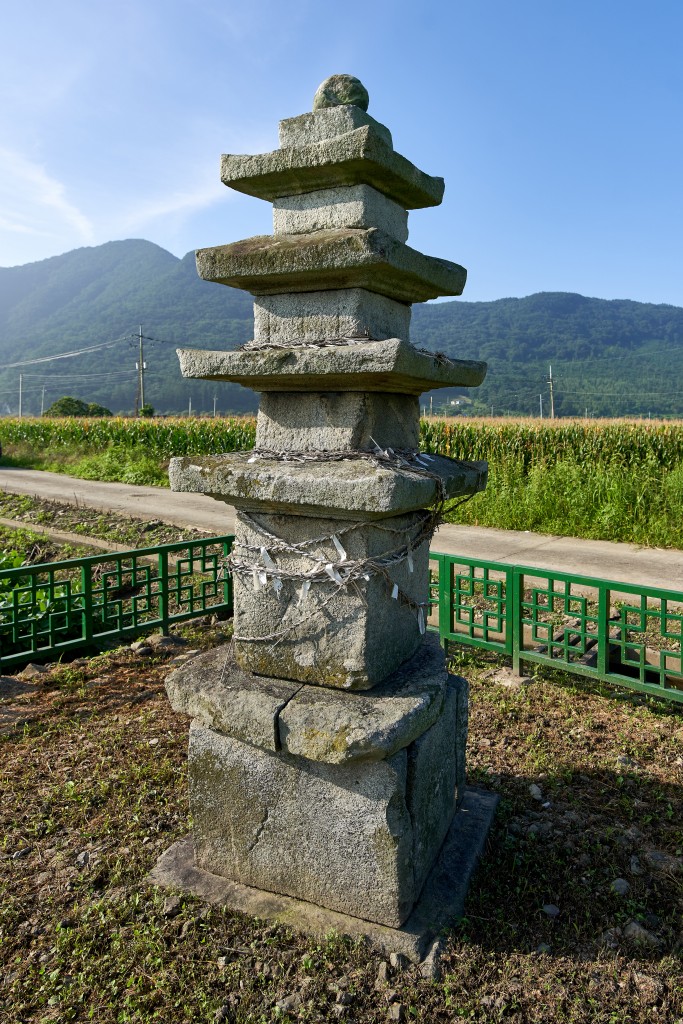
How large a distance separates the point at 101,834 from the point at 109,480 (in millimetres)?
17926

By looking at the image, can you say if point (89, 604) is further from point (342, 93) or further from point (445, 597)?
point (342, 93)

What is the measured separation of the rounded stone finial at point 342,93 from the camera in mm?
2854

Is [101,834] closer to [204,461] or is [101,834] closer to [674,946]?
[204,461]

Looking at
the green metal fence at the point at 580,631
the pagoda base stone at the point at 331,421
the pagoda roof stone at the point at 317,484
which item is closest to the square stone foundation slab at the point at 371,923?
the pagoda roof stone at the point at 317,484

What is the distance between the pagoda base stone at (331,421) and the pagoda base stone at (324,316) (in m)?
0.25

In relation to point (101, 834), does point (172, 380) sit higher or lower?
higher

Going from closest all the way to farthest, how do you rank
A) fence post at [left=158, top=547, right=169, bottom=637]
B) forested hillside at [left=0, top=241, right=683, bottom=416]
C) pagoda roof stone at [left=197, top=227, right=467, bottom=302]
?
pagoda roof stone at [left=197, top=227, right=467, bottom=302] < fence post at [left=158, top=547, right=169, bottom=637] < forested hillside at [left=0, top=241, right=683, bottom=416]

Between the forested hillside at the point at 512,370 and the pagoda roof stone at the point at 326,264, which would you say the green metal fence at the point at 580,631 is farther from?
the forested hillside at the point at 512,370

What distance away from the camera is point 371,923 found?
272cm

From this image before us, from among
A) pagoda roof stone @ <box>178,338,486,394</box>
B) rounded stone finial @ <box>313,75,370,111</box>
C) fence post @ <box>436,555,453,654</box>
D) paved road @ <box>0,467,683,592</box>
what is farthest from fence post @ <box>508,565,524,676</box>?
rounded stone finial @ <box>313,75,370,111</box>

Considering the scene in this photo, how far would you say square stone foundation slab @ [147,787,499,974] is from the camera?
266 centimetres

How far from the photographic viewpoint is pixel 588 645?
246 inches

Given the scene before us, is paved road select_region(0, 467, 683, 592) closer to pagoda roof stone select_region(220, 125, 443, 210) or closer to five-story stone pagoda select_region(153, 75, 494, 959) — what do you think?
five-story stone pagoda select_region(153, 75, 494, 959)

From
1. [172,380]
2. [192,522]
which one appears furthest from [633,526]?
[172,380]
